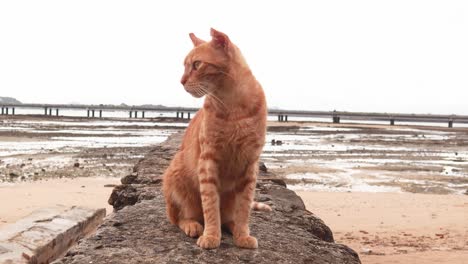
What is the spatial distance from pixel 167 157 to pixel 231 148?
5003 millimetres

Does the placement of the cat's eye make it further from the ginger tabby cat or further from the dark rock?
the dark rock

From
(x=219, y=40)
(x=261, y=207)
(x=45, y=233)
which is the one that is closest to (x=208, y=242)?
(x=219, y=40)

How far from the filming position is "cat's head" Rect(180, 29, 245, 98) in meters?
3.33

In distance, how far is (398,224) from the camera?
28.6ft

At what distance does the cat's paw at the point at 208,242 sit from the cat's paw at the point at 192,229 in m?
0.22

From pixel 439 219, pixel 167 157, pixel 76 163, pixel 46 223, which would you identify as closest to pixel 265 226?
pixel 46 223

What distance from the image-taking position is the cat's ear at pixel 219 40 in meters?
3.34

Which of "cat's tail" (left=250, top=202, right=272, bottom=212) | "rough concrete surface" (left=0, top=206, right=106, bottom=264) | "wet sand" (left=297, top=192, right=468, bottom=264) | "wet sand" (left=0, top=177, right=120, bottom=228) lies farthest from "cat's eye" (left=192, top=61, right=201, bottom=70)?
"wet sand" (left=0, top=177, right=120, bottom=228)

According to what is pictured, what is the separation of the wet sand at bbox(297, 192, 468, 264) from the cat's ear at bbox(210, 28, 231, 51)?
13.7 feet

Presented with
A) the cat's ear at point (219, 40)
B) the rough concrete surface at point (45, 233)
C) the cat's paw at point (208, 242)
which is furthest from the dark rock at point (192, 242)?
the cat's ear at point (219, 40)

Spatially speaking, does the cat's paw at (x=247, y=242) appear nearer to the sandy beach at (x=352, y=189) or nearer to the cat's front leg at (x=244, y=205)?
the cat's front leg at (x=244, y=205)

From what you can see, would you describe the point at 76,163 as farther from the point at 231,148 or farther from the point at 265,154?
the point at 231,148

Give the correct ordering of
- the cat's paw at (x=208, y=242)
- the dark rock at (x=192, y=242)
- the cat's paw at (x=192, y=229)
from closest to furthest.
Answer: the dark rock at (x=192, y=242) → the cat's paw at (x=208, y=242) → the cat's paw at (x=192, y=229)

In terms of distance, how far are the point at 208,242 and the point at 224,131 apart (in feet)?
2.36
